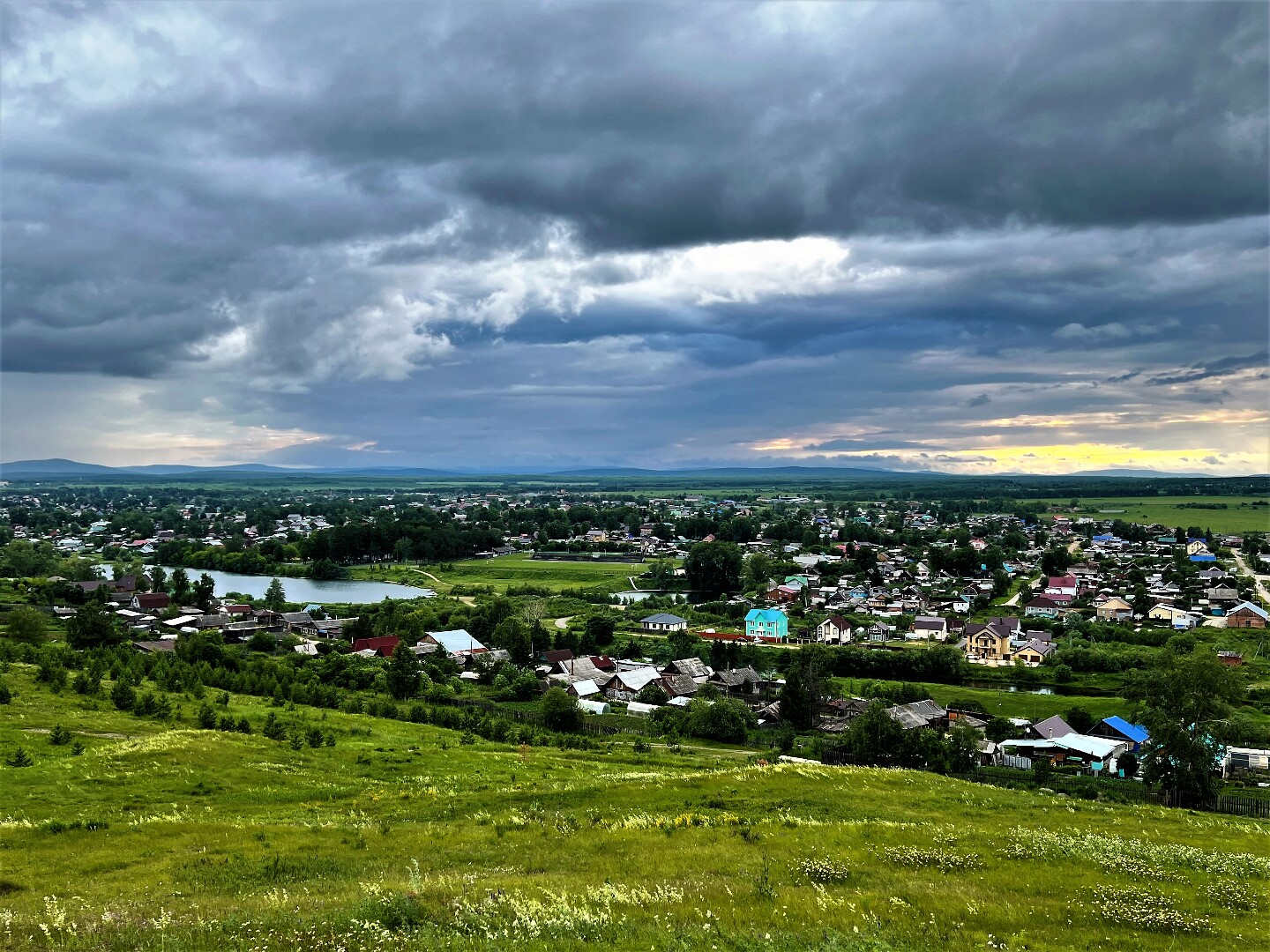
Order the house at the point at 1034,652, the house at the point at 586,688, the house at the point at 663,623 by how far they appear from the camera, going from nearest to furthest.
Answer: the house at the point at 586,688, the house at the point at 1034,652, the house at the point at 663,623

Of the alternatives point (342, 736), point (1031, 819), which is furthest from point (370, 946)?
point (342, 736)

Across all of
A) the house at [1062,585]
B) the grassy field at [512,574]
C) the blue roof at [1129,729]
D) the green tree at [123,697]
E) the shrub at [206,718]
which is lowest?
the grassy field at [512,574]

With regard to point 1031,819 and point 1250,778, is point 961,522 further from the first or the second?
point 1031,819

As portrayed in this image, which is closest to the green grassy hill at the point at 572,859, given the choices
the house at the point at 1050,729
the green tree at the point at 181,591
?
the house at the point at 1050,729

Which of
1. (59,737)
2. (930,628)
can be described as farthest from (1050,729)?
(59,737)

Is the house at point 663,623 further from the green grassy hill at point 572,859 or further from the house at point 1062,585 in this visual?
the green grassy hill at point 572,859

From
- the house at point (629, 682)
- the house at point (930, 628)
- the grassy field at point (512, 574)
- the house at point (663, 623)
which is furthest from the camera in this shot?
the grassy field at point (512, 574)
